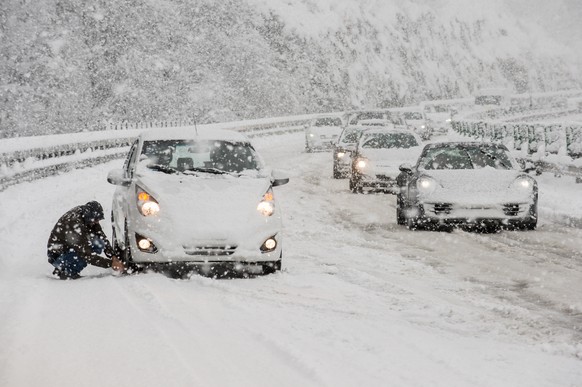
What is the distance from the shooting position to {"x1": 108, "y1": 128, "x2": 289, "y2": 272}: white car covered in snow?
925 cm

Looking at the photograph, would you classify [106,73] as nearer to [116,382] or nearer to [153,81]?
[153,81]

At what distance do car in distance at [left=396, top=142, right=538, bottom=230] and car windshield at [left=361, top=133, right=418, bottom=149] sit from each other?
6631mm

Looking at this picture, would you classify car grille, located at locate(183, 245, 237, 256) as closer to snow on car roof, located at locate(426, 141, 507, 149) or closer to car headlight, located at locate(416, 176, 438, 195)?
car headlight, located at locate(416, 176, 438, 195)

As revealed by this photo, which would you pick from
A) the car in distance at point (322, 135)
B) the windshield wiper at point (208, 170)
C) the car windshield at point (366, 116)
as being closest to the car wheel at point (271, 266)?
the windshield wiper at point (208, 170)

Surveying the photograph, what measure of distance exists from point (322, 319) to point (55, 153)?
62.5 feet

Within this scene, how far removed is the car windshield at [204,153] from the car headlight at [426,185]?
4.44 m

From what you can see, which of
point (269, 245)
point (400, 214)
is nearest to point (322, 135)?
point (400, 214)

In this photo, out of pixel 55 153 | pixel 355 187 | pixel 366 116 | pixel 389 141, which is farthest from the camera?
pixel 366 116

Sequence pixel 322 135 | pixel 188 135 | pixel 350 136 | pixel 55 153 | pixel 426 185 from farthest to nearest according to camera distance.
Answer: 1. pixel 322 135
2. pixel 350 136
3. pixel 55 153
4. pixel 426 185
5. pixel 188 135

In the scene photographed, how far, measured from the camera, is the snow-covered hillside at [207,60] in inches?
2000

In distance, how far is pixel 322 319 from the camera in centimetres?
745

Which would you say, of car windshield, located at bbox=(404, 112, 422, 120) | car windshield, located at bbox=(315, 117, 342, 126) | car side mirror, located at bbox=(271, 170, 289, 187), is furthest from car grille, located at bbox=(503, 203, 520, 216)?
car windshield, located at bbox=(404, 112, 422, 120)

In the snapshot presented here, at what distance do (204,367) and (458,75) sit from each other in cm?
11353

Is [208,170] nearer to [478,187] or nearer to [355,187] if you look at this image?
[478,187]
